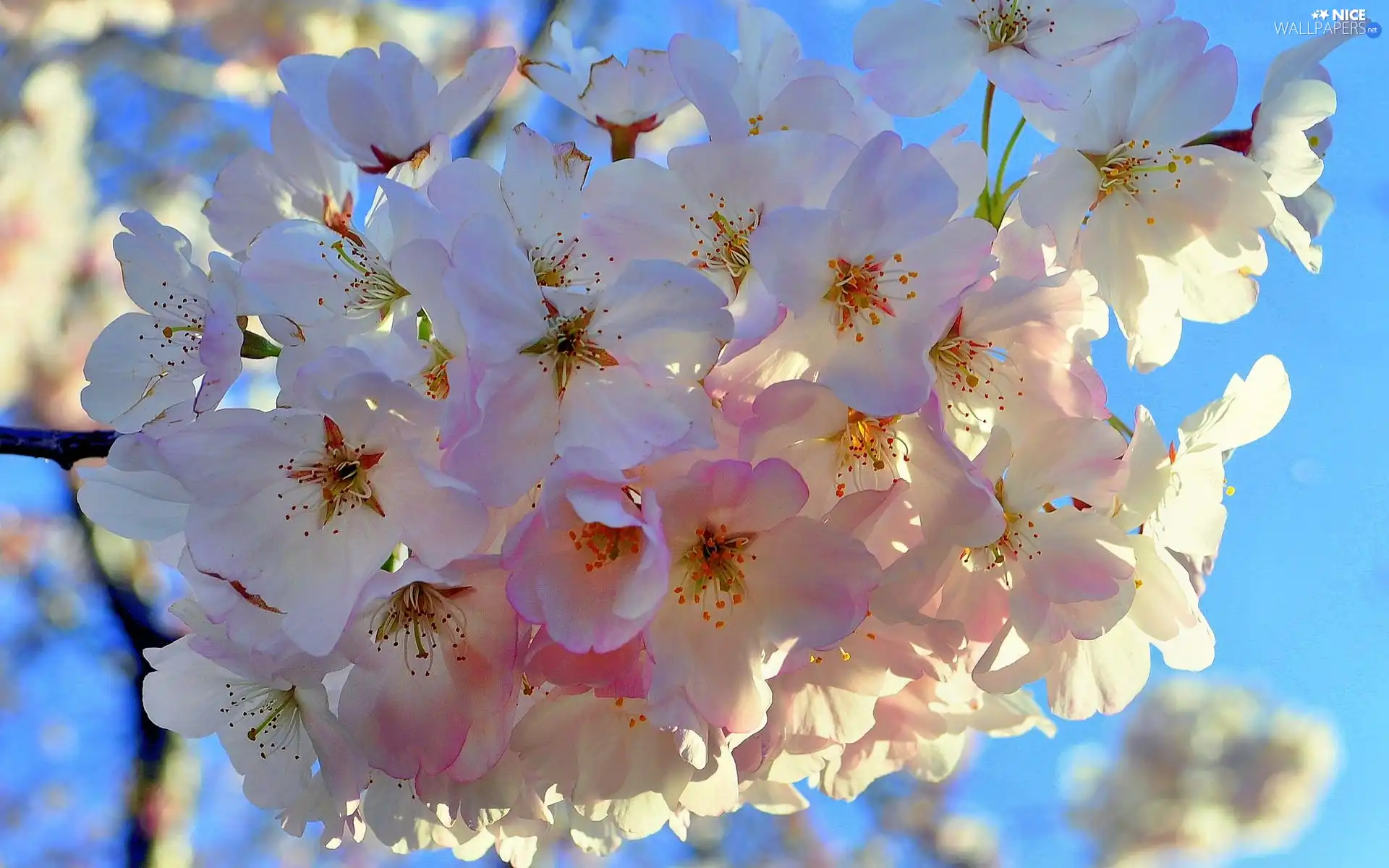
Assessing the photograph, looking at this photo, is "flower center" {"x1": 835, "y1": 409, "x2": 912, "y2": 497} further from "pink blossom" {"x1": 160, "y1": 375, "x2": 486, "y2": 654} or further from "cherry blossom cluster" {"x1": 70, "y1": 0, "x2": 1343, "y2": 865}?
"pink blossom" {"x1": 160, "y1": 375, "x2": 486, "y2": 654}

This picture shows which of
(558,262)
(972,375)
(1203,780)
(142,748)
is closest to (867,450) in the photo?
(972,375)

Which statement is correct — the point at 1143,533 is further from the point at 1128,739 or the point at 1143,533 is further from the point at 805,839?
the point at 1128,739

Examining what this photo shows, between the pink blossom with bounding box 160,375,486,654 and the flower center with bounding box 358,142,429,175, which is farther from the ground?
the flower center with bounding box 358,142,429,175

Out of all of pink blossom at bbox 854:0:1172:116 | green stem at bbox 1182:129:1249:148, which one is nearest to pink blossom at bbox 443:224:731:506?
pink blossom at bbox 854:0:1172:116

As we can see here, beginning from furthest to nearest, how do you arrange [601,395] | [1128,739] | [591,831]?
[1128,739], [591,831], [601,395]

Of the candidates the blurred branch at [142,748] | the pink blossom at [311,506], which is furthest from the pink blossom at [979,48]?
the blurred branch at [142,748]

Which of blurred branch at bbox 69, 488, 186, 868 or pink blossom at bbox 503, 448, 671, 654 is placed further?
blurred branch at bbox 69, 488, 186, 868

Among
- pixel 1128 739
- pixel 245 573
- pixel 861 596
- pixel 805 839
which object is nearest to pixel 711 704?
pixel 861 596
